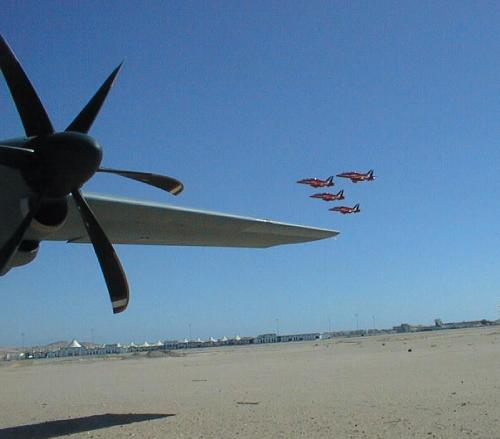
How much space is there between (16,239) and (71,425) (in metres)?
5.16

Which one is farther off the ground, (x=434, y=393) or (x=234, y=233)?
(x=234, y=233)

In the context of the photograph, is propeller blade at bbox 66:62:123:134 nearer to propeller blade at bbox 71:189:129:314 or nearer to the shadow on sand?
propeller blade at bbox 71:189:129:314

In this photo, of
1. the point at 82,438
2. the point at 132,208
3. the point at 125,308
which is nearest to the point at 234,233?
the point at 132,208

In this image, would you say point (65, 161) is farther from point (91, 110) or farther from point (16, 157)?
point (91, 110)

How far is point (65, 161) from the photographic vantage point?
980cm

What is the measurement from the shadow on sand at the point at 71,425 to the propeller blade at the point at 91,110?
577 centimetres

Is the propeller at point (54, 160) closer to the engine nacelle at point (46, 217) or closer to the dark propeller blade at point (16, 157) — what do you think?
the dark propeller blade at point (16, 157)

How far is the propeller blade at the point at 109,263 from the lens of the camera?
434 inches

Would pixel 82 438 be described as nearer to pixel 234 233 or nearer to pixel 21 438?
pixel 21 438

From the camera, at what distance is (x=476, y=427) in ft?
35.9

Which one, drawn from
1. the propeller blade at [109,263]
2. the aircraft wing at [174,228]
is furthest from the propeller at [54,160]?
the aircraft wing at [174,228]

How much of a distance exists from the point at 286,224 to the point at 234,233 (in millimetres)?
1311

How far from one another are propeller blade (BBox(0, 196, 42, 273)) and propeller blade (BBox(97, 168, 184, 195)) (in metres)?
1.56

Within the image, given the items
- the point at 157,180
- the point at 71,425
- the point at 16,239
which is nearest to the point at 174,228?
the point at 157,180
